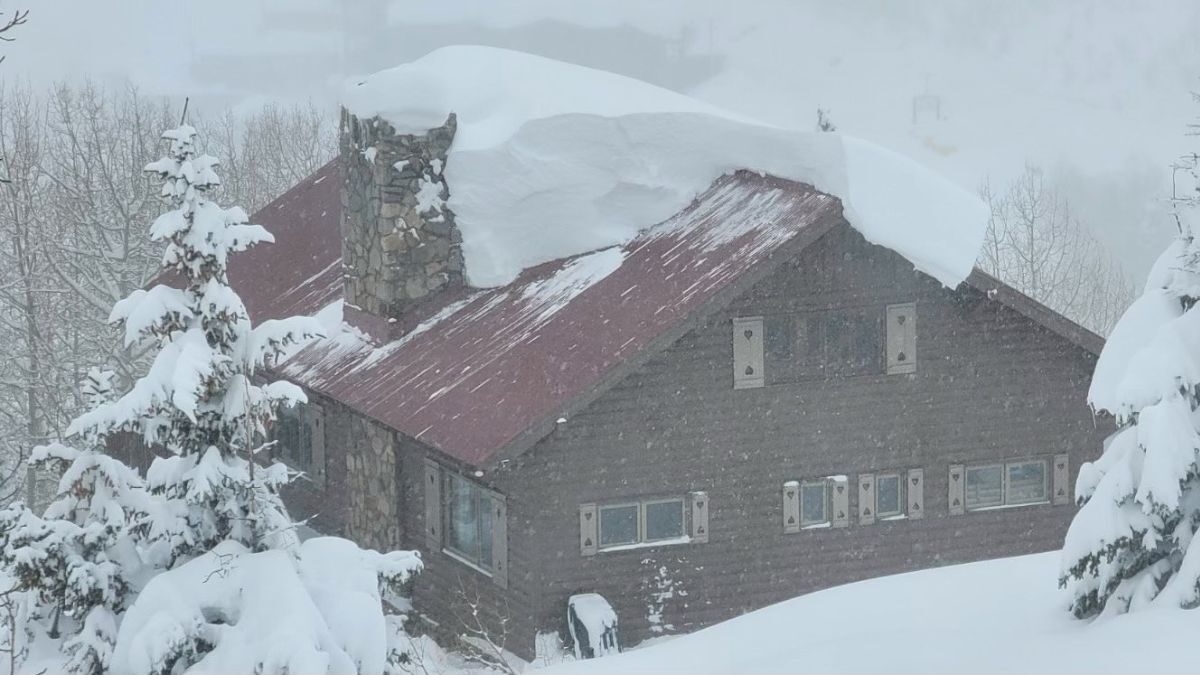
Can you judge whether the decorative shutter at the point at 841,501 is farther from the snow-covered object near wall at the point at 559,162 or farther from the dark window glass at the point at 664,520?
the snow-covered object near wall at the point at 559,162

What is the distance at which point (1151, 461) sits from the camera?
1219 cm

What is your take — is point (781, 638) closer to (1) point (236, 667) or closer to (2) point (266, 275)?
(1) point (236, 667)

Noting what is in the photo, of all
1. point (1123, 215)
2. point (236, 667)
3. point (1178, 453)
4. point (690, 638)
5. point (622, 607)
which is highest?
point (1178, 453)

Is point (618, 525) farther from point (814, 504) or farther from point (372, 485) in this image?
point (372, 485)

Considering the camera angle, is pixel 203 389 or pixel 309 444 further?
pixel 309 444

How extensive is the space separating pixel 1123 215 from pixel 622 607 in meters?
63.6

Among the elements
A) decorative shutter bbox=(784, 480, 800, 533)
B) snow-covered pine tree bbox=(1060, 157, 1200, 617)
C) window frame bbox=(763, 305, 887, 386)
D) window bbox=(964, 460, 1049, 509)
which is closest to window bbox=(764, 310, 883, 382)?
window frame bbox=(763, 305, 887, 386)

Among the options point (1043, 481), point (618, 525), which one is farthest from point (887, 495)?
point (618, 525)

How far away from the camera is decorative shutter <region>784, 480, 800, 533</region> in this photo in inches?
782

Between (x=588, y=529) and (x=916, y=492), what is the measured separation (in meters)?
4.18

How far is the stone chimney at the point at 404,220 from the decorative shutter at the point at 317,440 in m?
1.38

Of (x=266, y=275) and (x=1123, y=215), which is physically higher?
(x=266, y=275)

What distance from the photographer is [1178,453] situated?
40.1 feet

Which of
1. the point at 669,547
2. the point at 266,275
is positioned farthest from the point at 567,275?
the point at 266,275
